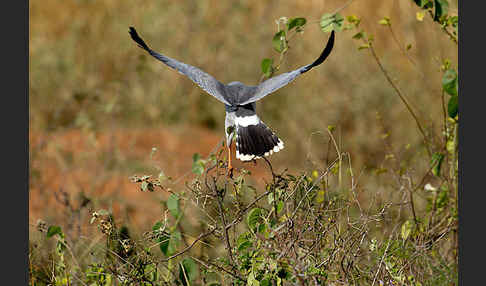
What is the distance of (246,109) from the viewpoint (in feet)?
11.6

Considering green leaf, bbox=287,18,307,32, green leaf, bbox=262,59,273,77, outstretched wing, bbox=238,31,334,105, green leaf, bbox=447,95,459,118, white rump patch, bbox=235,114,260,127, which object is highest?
green leaf, bbox=287,18,307,32

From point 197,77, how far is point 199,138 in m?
5.18

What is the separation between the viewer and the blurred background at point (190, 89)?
6914 millimetres

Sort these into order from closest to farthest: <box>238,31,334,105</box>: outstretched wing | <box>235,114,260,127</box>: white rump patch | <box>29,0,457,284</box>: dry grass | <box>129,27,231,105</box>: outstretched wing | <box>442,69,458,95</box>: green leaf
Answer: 1. <box>442,69,458,95</box>: green leaf
2. <box>238,31,334,105</box>: outstretched wing
3. <box>129,27,231,105</box>: outstretched wing
4. <box>235,114,260,127</box>: white rump patch
5. <box>29,0,457,284</box>: dry grass

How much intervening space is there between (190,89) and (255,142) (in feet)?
21.2

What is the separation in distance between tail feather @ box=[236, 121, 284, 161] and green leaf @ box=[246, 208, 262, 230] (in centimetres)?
50

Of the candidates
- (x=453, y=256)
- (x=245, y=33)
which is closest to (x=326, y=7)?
(x=245, y=33)

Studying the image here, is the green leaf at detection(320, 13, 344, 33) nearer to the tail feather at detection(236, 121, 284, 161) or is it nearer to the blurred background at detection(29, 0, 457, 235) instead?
the tail feather at detection(236, 121, 284, 161)

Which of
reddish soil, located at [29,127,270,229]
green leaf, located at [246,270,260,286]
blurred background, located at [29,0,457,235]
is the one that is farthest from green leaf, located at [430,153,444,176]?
blurred background, located at [29,0,457,235]

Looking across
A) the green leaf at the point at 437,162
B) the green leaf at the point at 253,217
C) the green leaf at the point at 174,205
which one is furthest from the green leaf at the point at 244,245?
the green leaf at the point at 437,162

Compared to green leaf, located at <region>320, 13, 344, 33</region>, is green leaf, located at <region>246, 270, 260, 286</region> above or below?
below

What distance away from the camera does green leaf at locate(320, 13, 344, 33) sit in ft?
10.9

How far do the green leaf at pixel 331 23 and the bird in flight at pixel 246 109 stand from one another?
0.66ft

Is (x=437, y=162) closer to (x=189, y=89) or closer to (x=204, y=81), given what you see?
(x=204, y=81)
